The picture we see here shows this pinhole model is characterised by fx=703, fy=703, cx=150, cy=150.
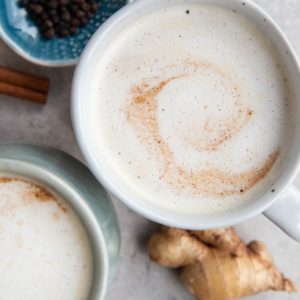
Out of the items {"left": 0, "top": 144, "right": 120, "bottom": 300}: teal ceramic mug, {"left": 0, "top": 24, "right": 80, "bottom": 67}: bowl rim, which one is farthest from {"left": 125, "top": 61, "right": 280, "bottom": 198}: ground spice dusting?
{"left": 0, "top": 24, "right": 80, "bottom": 67}: bowl rim

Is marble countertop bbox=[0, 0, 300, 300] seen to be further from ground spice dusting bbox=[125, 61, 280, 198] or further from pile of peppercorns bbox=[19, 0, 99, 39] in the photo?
ground spice dusting bbox=[125, 61, 280, 198]

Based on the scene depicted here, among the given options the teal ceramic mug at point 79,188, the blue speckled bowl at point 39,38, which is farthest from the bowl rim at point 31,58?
the teal ceramic mug at point 79,188

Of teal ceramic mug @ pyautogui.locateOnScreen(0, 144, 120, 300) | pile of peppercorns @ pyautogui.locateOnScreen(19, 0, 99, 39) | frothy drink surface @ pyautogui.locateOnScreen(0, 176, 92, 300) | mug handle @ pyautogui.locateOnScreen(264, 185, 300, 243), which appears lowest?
frothy drink surface @ pyautogui.locateOnScreen(0, 176, 92, 300)

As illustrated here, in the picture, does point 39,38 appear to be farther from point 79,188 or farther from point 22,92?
point 79,188

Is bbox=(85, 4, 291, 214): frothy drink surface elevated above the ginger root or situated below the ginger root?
above

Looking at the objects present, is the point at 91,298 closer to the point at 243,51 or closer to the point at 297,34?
the point at 243,51

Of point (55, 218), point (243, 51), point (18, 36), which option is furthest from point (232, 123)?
point (18, 36)
